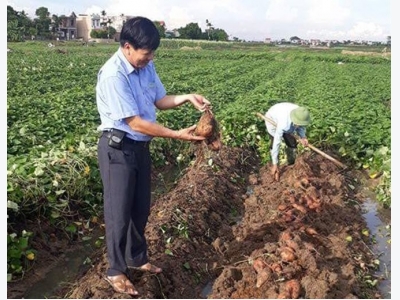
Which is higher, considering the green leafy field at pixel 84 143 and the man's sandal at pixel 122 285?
the green leafy field at pixel 84 143

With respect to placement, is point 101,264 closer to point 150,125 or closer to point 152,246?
point 152,246

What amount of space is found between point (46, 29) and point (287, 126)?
260 feet

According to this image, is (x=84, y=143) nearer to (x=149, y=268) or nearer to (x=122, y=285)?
(x=149, y=268)

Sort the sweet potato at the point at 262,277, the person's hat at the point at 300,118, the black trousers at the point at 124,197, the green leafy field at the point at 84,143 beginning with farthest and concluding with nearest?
the person's hat at the point at 300,118
the green leafy field at the point at 84,143
the sweet potato at the point at 262,277
the black trousers at the point at 124,197

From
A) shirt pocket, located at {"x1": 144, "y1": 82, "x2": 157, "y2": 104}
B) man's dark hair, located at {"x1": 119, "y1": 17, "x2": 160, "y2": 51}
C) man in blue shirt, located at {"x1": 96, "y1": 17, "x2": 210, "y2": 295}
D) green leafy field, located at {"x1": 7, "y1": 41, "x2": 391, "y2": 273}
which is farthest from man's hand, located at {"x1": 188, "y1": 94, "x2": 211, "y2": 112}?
green leafy field, located at {"x1": 7, "y1": 41, "x2": 391, "y2": 273}

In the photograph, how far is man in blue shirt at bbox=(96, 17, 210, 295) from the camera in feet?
11.0

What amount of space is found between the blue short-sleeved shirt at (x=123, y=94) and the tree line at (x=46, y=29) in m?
53.8

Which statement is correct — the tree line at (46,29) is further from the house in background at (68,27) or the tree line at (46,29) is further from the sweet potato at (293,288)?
the sweet potato at (293,288)

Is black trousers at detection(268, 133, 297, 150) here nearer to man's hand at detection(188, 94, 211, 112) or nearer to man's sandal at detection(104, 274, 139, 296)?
man's hand at detection(188, 94, 211, 112)

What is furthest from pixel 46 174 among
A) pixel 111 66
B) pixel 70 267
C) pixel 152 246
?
pixel 111 66

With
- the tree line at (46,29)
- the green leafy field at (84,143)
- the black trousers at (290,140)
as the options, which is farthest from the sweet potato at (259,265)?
the tree line at (46,29)

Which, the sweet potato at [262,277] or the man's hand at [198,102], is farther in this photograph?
the man's hand at [198,102]

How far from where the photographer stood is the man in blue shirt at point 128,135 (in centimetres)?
335

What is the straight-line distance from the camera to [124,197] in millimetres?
3596
